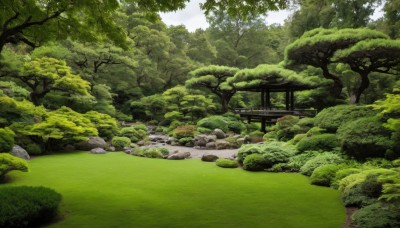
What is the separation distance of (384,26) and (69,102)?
2082cm

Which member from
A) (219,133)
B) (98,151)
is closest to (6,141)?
(98,151)

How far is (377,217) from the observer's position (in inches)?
217

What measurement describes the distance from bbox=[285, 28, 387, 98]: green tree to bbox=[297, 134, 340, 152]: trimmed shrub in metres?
6.67

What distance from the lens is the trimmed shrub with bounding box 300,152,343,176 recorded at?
33.7ft

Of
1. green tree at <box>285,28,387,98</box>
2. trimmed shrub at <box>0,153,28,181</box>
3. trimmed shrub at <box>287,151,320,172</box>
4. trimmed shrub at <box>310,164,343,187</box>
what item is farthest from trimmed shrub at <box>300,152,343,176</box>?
trimmed shrub at <box>0,153,28,181</box>

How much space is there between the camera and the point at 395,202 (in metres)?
5.75

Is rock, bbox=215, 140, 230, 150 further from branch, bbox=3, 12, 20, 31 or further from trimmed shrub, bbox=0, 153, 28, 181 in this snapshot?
branch, bbox=3, 12, 20, 31

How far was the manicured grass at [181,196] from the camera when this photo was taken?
6.09 meters

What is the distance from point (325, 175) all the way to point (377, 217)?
3567 millimetres

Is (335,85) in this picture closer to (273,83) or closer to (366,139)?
(273,83)

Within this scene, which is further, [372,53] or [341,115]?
[372,53]

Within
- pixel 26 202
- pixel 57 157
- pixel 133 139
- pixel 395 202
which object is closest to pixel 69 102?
pixel 133 139

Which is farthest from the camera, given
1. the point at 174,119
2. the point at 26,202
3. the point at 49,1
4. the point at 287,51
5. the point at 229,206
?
the point at 174,119

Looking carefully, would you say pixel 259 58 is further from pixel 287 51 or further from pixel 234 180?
pixel 234 180
